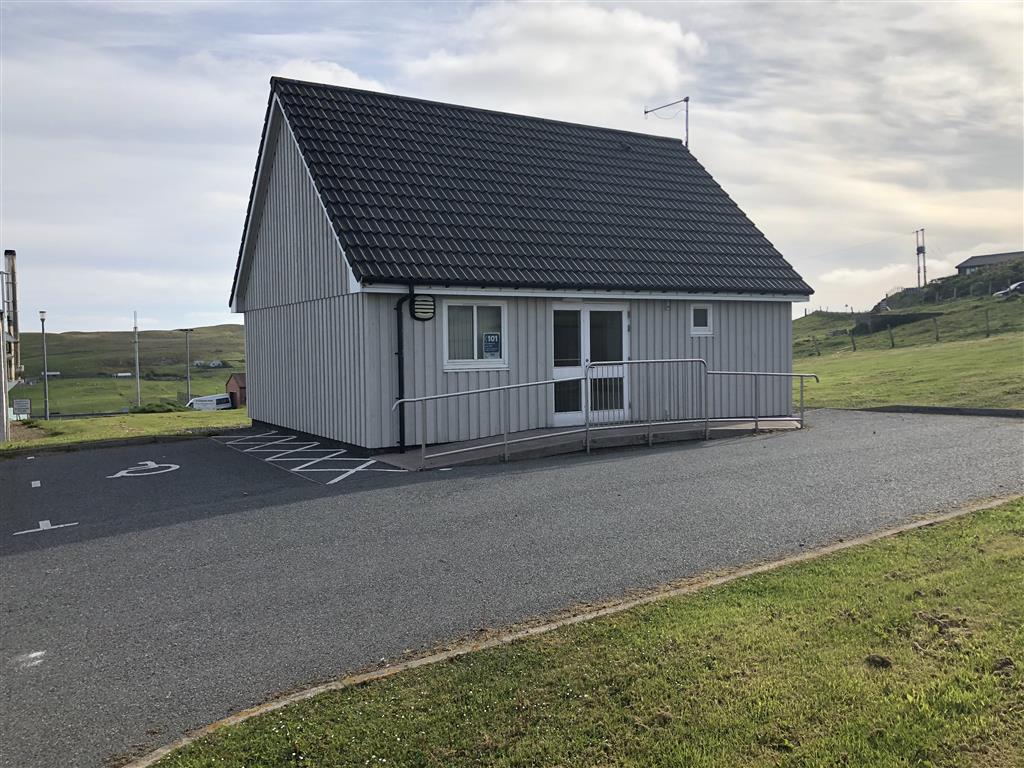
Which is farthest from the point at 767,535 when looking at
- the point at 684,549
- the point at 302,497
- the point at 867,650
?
the point at 302,497

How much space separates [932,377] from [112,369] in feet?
505

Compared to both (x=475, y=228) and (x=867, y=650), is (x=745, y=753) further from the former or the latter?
(x=475, y=228)

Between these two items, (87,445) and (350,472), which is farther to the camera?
(87,445)

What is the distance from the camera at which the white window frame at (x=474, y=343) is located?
1434 centimetres

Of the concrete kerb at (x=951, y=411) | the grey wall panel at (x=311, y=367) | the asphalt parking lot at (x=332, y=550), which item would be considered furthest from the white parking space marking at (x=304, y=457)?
the concrete kerb at (x=951, y=411)

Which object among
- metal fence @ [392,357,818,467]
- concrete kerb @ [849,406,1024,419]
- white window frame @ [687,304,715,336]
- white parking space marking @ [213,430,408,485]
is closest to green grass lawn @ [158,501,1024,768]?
white parking space marking @ [213,430,408,485]

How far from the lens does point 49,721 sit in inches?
178

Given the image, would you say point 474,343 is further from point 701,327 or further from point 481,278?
point 701,327

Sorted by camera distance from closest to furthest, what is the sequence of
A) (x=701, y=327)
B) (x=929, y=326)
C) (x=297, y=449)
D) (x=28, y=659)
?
(x=28, y=659) < (x=297, y=449) < (x=701, y=327) < (x=929, y=326)

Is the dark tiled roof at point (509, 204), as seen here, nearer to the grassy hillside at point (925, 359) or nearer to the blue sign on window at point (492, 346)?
the blue sign on window at point (492, 346)

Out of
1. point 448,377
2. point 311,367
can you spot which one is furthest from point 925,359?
point 311,367

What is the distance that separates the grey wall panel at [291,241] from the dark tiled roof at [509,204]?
0.77 meters

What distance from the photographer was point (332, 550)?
311 inches

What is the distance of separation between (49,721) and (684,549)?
5025mm
